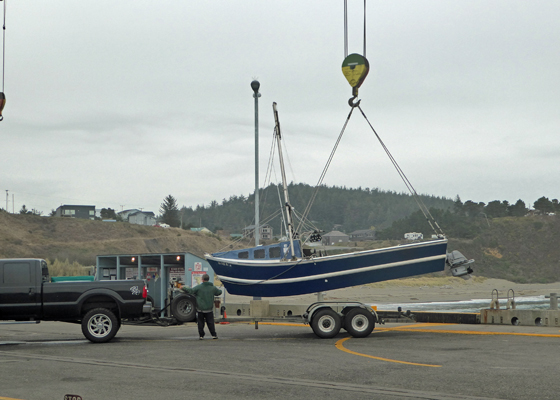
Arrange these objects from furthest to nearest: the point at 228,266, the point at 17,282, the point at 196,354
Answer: the point at 228,266
the point at 17,282
the point at 196,354

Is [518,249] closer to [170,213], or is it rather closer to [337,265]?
[170,213]

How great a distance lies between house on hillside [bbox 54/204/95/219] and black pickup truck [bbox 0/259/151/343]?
4806 inches

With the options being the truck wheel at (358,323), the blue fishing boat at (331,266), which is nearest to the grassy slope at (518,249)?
the blue fishing boat at (331,266)

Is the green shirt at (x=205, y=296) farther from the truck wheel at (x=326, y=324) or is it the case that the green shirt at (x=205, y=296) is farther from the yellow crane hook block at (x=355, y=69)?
the yellow crane hook block at (x=355, y=69)

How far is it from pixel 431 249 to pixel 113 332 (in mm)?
8977

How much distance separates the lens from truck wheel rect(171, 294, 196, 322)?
17312 mm

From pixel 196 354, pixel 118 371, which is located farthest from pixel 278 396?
pixel 196 354

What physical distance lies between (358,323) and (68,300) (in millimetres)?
7398

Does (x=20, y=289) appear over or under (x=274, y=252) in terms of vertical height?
under

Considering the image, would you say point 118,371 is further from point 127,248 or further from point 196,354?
point 127,248

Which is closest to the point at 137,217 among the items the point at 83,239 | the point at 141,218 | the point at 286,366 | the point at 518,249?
the point at 141,218

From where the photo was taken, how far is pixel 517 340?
15.2m

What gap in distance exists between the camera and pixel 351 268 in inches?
675

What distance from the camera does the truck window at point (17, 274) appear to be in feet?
48.6
